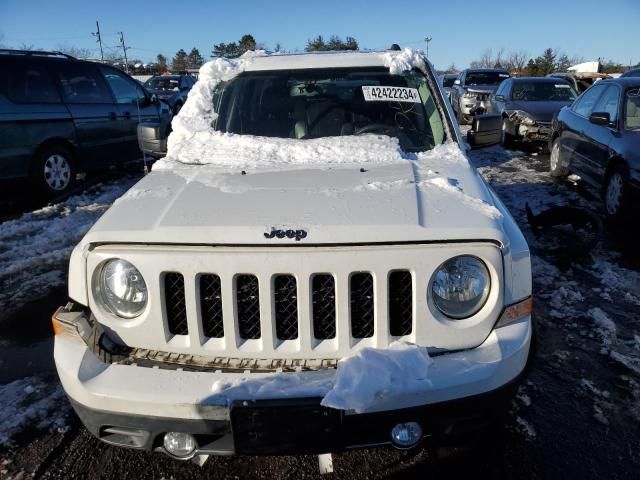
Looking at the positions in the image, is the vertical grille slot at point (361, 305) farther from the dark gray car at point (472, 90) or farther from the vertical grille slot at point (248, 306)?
the dark gray car at point (472, 90)

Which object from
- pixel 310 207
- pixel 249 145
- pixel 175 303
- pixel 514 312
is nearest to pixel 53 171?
pixel 249 145

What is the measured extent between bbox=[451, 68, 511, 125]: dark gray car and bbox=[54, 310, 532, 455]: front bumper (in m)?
13.5

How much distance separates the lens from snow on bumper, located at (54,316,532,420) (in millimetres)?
1771

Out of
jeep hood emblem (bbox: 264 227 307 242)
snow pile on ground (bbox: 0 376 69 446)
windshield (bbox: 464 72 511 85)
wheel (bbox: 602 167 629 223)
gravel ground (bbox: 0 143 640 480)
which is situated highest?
windshield (bbox: 464 72 511 85)

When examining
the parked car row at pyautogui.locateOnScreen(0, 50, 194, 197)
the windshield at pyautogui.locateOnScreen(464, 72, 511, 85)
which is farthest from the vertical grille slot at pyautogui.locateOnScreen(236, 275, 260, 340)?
the windshield at pyautogui.locateOnScreen(464, 72, 511, 85)

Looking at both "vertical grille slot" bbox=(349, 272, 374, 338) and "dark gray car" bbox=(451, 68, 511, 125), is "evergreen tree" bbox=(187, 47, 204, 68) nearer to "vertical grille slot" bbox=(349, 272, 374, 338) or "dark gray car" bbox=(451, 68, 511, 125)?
"dark gray car" bbox=(451, 68, 511, 125)

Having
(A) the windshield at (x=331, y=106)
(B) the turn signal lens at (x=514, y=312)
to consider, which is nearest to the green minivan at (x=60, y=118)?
(A) the windshield at (x=331, y=106)

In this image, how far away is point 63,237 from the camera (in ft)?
18.4

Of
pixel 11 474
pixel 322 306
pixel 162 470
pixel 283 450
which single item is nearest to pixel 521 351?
pixel 322 306

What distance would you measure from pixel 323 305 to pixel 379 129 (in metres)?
1.69

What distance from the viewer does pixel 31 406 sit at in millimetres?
2812

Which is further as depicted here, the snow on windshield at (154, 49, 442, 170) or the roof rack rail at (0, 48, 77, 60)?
the roof rack rail at (0, 48, 77, 60)

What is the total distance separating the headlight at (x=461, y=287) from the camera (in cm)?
192

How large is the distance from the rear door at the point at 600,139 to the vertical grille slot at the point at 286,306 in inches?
218
